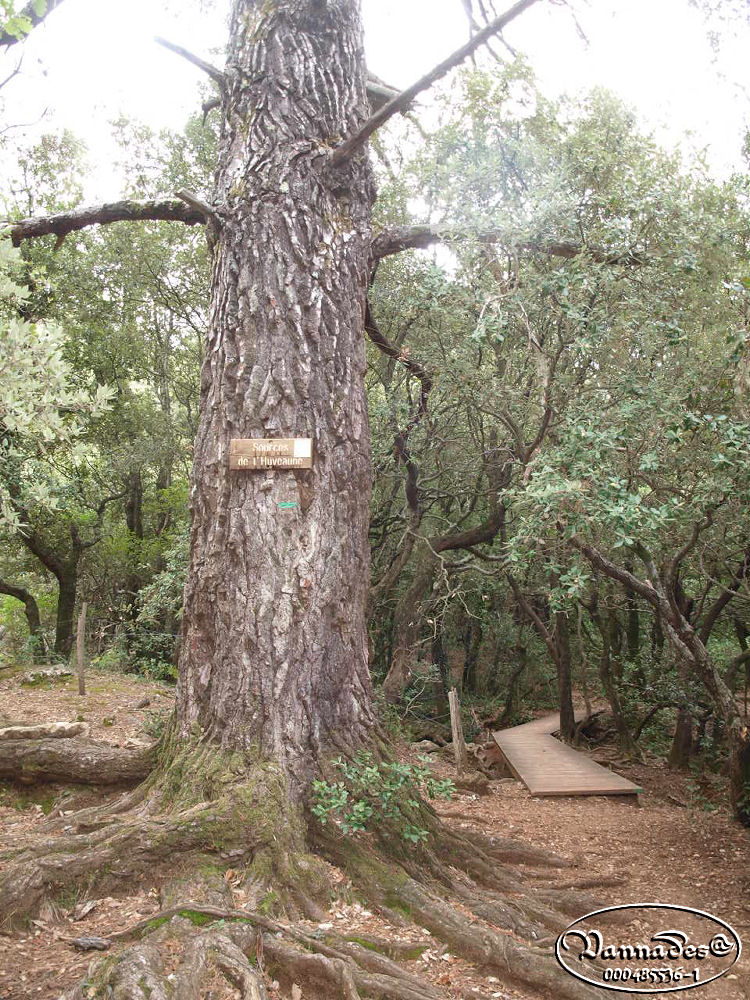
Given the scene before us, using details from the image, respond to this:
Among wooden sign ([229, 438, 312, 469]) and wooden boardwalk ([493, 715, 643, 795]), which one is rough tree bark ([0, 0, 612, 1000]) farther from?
wooden boardwalk ([493, 715, 643, 795])

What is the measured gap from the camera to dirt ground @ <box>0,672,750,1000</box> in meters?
2.67

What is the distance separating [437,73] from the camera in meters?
3.57

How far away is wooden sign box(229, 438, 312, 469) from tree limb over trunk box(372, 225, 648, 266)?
1.84m

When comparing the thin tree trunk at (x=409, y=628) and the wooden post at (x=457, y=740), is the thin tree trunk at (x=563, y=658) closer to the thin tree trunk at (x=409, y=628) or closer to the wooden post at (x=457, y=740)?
the thin tree trunk at (x=409, y=628)

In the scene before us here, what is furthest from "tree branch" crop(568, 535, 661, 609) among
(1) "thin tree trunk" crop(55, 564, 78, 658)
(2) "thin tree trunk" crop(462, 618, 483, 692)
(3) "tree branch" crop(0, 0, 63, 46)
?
(1) "thin tree trunk" crop(55, 564, 78, 658)

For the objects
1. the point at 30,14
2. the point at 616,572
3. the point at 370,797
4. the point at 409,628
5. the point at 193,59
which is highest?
the point at 30,14

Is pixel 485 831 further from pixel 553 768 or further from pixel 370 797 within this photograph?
pixel 553 768

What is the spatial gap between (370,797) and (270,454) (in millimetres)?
1726

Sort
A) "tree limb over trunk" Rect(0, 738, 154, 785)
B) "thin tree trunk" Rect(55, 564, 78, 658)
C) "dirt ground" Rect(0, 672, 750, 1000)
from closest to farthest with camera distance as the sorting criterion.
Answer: "dirt ground" Rect(0, 672, 750, 1000) → "tree limb over trunk" Rect(0, 738, 154, 785) → "thin tree trunk" Rect(55, 564, 78, 658)

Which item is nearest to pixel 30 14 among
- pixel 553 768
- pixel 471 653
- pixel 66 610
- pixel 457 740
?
pixel 457 740

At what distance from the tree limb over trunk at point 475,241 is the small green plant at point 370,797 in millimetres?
3222

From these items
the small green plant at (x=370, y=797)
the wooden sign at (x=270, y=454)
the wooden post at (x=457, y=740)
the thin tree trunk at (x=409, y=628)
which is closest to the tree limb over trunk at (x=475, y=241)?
the wooden sign at (x=270, y=454)

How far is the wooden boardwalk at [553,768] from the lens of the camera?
8.43m

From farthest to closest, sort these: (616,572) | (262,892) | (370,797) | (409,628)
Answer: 1. (409,628)
2. (616,572)
3. (370,797)
4. (262,892)
